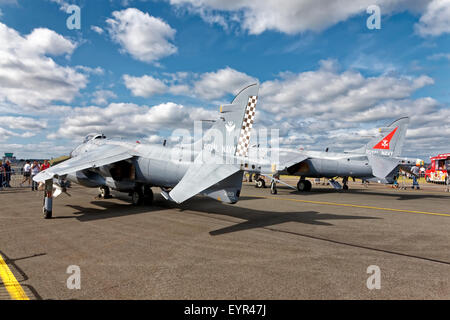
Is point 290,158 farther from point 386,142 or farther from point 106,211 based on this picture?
point 106,211

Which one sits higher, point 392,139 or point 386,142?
point 392,139

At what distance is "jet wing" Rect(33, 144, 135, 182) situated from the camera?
946 centimetres

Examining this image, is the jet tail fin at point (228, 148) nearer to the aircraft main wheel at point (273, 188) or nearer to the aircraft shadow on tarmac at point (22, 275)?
the aircraft shadow on tarmac at point (22, 275)

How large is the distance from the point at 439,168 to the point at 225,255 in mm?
43230

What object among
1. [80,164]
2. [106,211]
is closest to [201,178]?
[106,211]

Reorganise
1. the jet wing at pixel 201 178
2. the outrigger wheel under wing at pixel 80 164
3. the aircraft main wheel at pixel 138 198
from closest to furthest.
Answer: the jet wing at pixel 201 178
the outrigger wheel under wing at pixel 80 164
the aircraft main wheel at pixel 138 198

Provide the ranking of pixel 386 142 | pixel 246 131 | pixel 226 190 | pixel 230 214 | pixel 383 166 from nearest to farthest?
pixel 226 190 < pixel 246 131 < pixel 230 214 < pixel 383 166 < pixel 386 142

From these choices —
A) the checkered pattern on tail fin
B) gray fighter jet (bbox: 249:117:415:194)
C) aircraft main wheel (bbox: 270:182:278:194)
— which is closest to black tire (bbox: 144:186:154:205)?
the checkered pattern on tail fin

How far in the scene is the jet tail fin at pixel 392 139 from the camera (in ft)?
57.9

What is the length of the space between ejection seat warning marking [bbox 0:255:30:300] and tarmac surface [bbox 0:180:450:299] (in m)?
0.04

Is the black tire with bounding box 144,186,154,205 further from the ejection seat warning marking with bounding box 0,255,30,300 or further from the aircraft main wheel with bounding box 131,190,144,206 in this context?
the ejection seat warning marking with bounding box 0,255,30,300

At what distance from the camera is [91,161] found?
35.9ft

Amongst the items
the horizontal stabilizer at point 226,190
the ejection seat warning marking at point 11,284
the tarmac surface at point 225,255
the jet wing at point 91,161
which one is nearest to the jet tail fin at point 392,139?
the tarmac surface at point 225,255
